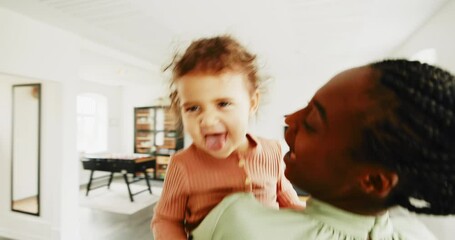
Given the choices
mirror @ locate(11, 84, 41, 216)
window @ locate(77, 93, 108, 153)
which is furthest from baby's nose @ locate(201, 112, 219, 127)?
window @ locate(77, 93, 108, 153)

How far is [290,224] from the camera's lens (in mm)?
375

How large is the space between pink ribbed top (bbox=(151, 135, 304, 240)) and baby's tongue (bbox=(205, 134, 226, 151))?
58 millimetres

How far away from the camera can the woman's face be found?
0.34 meters

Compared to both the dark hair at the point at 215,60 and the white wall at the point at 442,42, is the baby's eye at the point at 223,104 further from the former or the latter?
the white wall at the point at 442,42

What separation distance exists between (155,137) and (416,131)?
7.18 meters

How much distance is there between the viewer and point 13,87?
358cm

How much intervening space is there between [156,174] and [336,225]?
7.01 meters

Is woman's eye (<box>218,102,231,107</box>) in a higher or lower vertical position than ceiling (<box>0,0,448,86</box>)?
lower

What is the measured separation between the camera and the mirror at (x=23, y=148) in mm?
3459

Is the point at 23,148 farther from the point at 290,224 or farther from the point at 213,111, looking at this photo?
the point at 290,224

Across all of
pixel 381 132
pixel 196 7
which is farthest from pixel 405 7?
pixel 381 132

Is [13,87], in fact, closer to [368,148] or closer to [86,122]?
[86,122]

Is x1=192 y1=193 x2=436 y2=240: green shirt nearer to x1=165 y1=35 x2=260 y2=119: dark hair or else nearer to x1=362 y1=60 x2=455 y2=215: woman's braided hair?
x1=362 y1=60 x2=455 y2=215: woman's braided hair

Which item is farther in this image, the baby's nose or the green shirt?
the baby's nose
